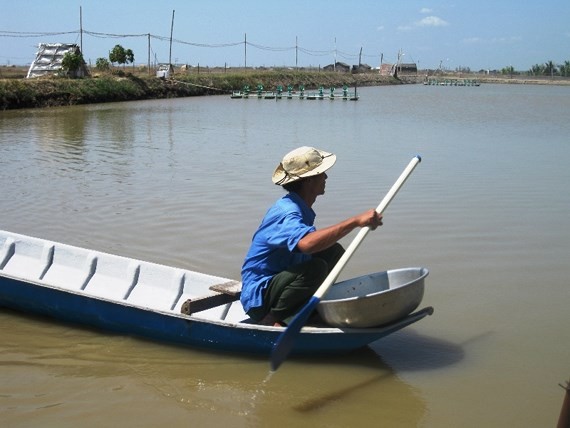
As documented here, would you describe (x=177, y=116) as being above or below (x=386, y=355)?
above

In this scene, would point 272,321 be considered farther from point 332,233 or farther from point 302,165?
point 302,165

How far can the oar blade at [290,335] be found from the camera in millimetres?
4414

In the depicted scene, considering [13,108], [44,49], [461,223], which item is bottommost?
[461,223]

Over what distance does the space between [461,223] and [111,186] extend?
19.2 ft

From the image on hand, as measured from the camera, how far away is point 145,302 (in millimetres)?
5992

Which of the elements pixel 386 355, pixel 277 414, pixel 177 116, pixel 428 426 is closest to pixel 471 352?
pixel 386 355

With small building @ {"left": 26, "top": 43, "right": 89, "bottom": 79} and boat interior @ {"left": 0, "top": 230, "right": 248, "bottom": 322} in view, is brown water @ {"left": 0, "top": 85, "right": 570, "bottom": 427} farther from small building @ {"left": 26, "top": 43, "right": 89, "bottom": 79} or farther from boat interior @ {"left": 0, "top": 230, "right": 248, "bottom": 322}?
small building @ {"left": 26, "top": 43, "right": 89, "bottom": 79}

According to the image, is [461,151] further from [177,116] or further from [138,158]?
[177,116]

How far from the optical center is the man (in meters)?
4.51

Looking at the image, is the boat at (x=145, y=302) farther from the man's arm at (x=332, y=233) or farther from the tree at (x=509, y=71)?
the tree at (x=509, y=71)

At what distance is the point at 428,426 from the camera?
14.4ft

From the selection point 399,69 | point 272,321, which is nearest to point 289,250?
point 272,321

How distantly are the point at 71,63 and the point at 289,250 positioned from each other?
35.7 meters

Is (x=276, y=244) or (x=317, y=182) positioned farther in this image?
(x=317, y=182)
